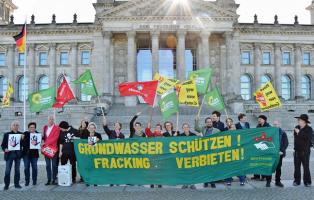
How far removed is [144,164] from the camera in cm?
1282

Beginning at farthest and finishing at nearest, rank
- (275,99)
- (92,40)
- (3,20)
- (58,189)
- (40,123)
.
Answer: (3,20) → (92,40) → (40,123) → (275,99) → (58,189)

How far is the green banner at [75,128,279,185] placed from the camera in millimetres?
12656

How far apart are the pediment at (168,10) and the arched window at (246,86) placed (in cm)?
1142

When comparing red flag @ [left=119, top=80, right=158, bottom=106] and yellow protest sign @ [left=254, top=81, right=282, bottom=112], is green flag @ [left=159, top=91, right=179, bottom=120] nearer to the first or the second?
red flag @ [left=119, top=80, right=158, bottom=106]

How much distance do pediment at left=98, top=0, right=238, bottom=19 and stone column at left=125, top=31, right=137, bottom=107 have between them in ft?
9.46

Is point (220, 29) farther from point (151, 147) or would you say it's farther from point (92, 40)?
point (151, 147)

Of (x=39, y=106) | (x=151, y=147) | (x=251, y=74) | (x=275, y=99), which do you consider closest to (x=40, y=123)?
(x=39, y=106)

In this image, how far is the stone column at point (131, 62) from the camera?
170ft

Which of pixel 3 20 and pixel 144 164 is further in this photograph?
pixel 3 20

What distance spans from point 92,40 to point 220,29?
18899mm

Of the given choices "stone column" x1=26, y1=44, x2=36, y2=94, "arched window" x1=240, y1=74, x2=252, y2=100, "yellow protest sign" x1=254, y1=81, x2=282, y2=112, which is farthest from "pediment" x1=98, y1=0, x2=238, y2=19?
"yellow protest sign" x1=254, y1=81, x2=282, y2=112

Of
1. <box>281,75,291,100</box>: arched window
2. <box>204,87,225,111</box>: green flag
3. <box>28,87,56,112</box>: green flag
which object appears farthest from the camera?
<box>281,75,291,100</box>: arched window

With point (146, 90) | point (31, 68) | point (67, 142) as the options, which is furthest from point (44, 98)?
point (31, 68)

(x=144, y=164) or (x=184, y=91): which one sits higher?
(x=184, y=91)
